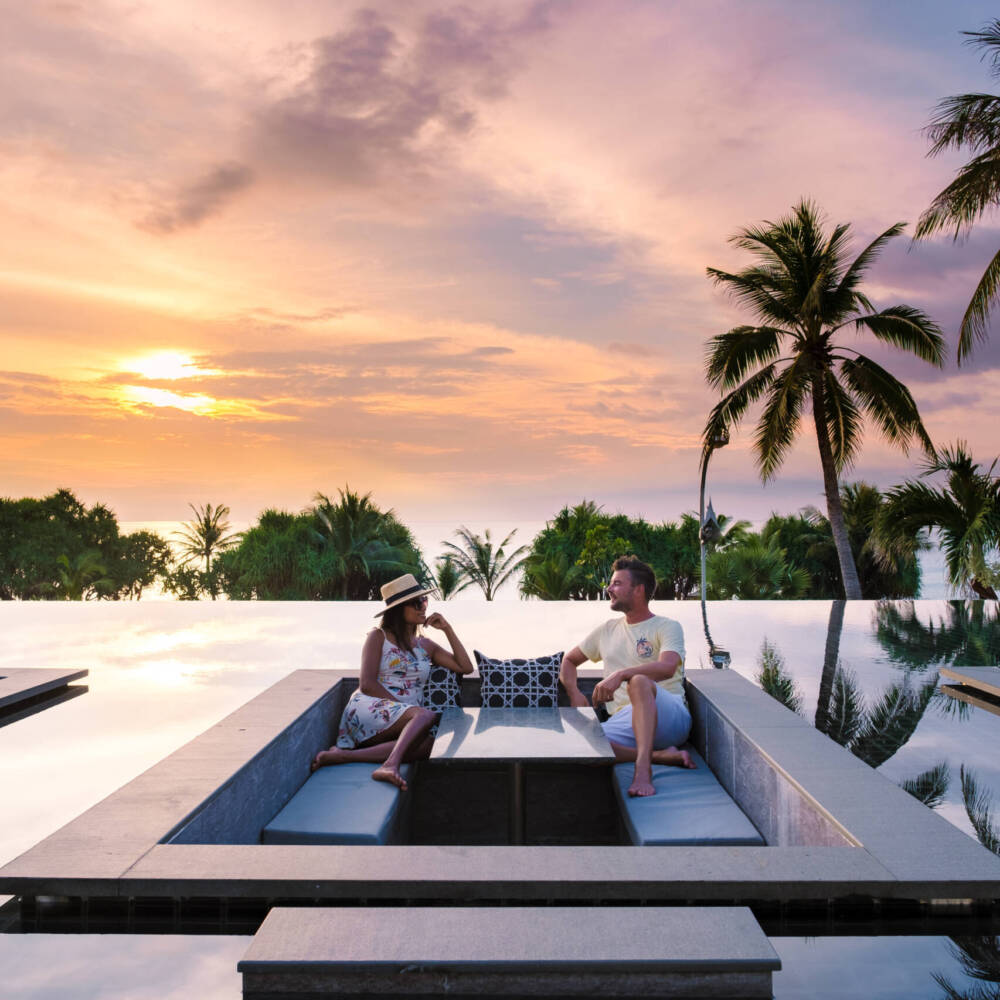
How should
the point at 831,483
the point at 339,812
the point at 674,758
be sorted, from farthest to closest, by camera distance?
1. the point at 831,483
2. the point at 674,758
3. the point at 339,812

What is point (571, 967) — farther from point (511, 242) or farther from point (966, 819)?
point (511, 242)

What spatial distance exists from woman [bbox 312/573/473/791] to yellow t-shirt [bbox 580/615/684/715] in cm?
81

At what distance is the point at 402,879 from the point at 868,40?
59.3 ft

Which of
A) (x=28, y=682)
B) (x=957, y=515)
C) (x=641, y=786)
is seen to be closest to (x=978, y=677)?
(x=641, y=786)

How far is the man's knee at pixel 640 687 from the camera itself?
4199 mm

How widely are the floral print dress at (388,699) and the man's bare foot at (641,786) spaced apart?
118cm

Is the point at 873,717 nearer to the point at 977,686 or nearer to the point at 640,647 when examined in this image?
the point at 977,686

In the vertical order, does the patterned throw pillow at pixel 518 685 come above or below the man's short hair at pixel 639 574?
below

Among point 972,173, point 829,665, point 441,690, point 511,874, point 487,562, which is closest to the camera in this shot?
point 511,874

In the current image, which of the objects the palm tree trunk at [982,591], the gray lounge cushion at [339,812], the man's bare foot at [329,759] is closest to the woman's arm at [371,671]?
the man's bare foot at [329,759]

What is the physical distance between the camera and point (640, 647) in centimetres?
475

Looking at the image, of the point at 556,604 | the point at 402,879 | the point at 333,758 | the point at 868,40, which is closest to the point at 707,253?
the point at 868,40

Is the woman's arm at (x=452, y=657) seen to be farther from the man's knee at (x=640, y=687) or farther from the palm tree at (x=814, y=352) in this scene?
the palm tree at (x=814, y=352)

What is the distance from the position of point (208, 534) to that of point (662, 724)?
126ft
